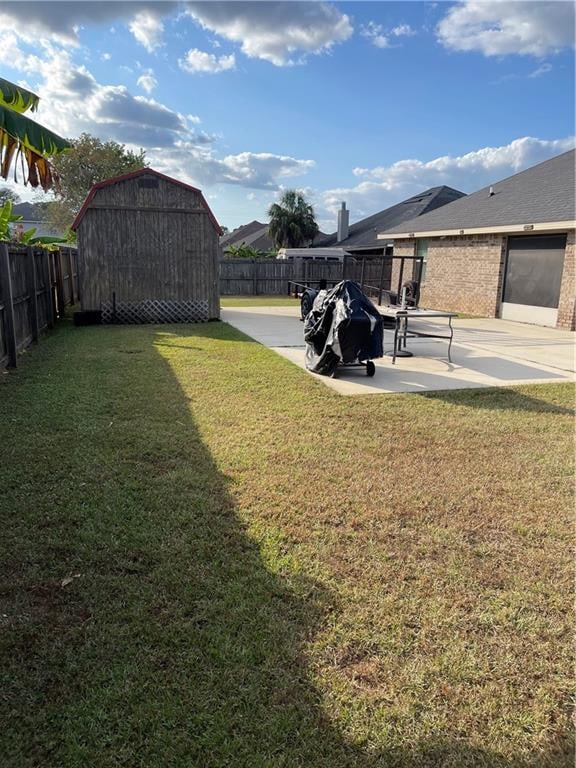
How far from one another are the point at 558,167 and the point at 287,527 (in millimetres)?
17366

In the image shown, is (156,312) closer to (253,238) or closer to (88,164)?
(88,164)

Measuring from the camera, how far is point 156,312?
1341cm

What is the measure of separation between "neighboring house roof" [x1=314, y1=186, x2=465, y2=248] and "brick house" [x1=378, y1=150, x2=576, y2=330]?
727 centimetres

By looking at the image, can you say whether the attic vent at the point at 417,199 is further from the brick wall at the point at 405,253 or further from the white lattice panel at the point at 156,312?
the white lattice panel at the point at 156,312

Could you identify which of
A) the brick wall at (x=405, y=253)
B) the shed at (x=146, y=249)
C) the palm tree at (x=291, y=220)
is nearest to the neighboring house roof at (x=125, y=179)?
the shed at (x=146, y=249)

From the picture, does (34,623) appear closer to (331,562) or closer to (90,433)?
(331,562)

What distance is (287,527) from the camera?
3.35m

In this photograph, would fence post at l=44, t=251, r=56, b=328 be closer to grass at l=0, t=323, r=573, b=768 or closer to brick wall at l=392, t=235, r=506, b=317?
grass at l=0, t=323, r=573, b=768

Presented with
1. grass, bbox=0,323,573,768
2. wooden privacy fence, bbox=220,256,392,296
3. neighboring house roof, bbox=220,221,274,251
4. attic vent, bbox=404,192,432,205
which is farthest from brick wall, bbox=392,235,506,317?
neighboring house roof, bbox=220,221,274,251

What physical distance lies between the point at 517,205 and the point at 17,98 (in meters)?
14.0

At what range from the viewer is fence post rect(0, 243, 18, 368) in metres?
7.26

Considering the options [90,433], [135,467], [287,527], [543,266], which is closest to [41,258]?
[90,433]

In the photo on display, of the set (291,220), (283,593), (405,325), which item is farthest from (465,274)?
Result: (291,220)

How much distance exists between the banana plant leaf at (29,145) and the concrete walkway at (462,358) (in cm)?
444
